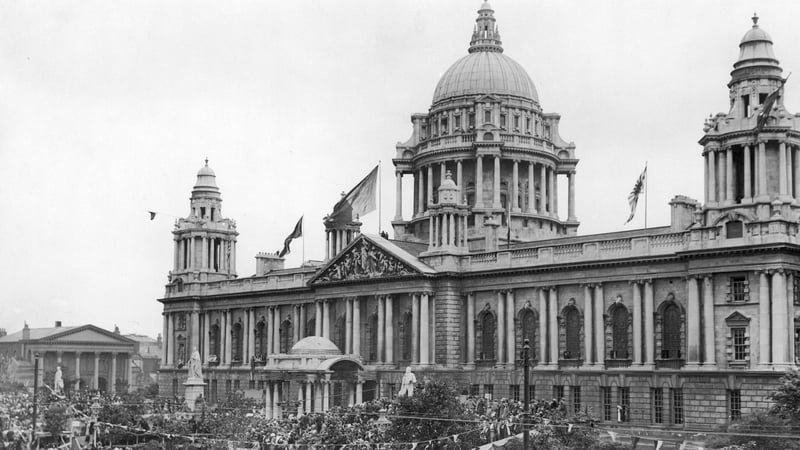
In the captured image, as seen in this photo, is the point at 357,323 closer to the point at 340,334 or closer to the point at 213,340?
the point at 340,334

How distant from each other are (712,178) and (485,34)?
47222 millimetres

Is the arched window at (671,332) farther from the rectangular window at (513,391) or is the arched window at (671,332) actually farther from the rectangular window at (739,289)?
the rectangular window at (513,391)

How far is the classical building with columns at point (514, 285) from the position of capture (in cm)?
6762

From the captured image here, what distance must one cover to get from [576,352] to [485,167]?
28.7 meters

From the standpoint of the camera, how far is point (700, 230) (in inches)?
2717

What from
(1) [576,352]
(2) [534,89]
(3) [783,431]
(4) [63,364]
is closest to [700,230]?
(1) [576,352]

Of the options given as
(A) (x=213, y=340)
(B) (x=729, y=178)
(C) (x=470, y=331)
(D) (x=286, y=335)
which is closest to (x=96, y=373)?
(A) (x=213, y=340)

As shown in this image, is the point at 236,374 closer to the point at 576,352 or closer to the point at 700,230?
the point at 576,352

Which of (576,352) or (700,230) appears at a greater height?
(700,230)

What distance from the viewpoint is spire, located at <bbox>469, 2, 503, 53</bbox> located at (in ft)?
368

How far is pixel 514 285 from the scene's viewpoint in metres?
82.1

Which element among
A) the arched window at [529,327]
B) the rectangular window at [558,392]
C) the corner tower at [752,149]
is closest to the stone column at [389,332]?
the arched window at [529,327]

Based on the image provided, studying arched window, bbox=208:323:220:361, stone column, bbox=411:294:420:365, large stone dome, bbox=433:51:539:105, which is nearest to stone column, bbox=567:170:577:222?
large stone dome, bbox=433:51:539:105

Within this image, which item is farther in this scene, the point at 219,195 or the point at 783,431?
the point at 219,195
